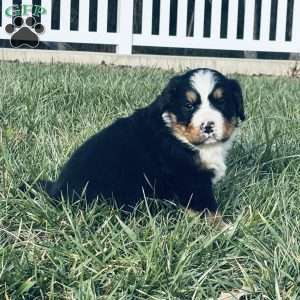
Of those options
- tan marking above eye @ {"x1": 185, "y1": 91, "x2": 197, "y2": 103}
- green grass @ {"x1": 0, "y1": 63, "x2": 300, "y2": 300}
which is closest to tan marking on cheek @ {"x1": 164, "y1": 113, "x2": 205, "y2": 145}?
tan marking above eye @ {"x1": 185, "y1": 91, "x2": 197, "y2": 103}

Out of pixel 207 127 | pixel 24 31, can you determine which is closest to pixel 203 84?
pixel 207 127

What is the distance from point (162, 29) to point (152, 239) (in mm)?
8542

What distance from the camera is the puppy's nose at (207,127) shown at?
3178 millimetres

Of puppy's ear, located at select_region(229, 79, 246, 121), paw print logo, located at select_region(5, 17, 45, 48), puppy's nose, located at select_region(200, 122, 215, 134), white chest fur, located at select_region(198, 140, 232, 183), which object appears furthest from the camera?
paw print logo, located at select_region(5, 17, 45, 48)

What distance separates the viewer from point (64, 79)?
573 cm

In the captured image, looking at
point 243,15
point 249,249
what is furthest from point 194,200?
point 243,15

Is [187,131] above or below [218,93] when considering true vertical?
below

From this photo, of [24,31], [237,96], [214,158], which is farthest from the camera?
[24,31]

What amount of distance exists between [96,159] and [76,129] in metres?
1.38

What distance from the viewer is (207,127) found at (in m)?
3.19

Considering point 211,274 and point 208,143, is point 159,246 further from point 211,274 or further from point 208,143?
point 208,143

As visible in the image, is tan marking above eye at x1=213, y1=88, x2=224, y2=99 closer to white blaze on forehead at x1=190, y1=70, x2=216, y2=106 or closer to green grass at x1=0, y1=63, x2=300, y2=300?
white blaze on forehead at x1=190, y1=70, x2=216, y2=106

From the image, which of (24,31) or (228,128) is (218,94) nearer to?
(228,128)

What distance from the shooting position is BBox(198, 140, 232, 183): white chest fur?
3.28 metres
